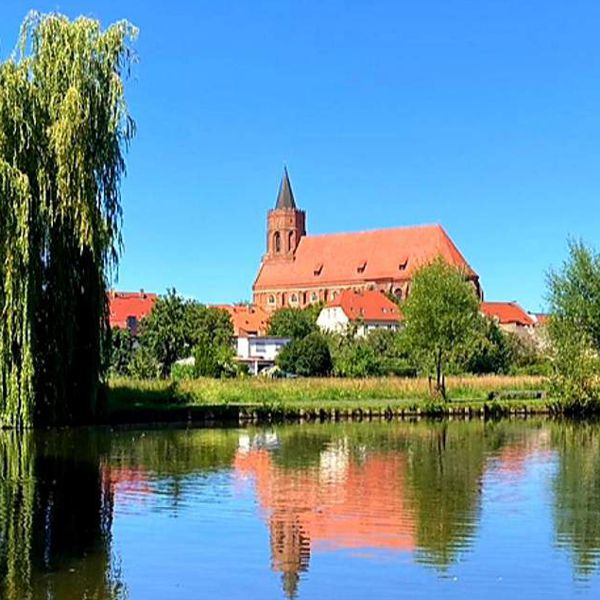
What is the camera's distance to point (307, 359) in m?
72.6

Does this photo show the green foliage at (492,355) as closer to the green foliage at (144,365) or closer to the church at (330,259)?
the green foliage at (144,365)

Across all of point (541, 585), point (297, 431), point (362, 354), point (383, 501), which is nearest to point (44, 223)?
point (297, 431)

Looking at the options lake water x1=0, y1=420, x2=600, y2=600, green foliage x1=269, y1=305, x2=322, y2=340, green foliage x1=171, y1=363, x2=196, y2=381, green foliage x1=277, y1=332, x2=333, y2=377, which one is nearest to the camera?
lake water x1=0, y1=420, x2=600, y2=600

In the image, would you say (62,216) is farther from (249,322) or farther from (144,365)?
(249,322)

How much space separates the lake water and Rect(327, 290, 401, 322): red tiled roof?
3536 inches

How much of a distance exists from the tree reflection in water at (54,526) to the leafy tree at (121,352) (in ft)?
126

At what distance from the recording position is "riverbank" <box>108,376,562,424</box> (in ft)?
128

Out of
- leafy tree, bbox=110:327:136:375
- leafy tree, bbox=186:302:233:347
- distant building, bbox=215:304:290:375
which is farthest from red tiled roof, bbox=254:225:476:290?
leafy tree, bbox=110:327:136:375

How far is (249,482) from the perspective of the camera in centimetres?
2052

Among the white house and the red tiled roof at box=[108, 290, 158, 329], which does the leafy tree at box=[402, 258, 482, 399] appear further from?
the red tiled roof at box=[108, 290, 158, 329]

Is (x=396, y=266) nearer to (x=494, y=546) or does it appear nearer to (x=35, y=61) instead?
(x=35, y=61)

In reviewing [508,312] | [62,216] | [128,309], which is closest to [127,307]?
[128,309]

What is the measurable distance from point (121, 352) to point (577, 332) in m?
30.9

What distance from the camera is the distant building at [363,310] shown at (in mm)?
117188
